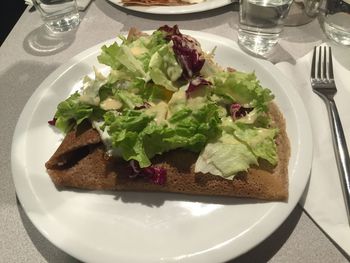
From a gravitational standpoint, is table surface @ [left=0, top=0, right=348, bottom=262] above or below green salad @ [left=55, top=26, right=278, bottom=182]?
below

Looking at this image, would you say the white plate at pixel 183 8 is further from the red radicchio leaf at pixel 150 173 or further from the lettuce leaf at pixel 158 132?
the red radicchio leaf at pixel 150 173

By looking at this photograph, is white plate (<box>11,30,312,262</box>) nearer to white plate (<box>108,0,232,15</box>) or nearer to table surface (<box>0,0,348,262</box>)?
table surface (<box>0,0,348,262</box>)

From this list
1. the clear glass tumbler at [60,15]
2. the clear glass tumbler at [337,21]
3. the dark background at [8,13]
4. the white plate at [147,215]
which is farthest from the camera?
the dark background at [8,13]

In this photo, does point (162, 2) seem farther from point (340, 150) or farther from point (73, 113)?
point (340, 150)

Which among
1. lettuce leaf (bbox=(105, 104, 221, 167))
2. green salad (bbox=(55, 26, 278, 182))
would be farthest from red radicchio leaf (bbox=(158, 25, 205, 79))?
lettuce leaf (bbox=(105, 104, 221, 167))

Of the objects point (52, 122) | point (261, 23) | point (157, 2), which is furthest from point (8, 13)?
point (261, 23)

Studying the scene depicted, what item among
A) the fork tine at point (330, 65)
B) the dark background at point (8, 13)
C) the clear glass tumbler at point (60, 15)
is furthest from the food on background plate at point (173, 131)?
the dark background at point (8, 13)

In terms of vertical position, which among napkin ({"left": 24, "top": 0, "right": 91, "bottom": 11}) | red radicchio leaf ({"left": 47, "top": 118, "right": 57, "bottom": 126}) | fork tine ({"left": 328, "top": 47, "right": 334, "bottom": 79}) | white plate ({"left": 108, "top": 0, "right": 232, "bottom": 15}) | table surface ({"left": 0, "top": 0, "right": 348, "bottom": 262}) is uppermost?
white plate ({"left": 108, "top": 0, "right": 232, "bottom": 15})
